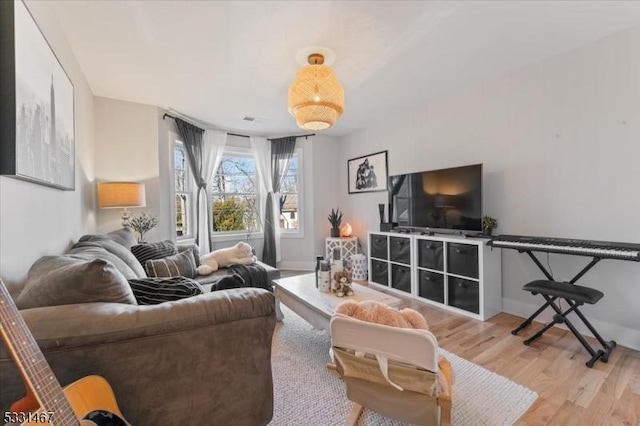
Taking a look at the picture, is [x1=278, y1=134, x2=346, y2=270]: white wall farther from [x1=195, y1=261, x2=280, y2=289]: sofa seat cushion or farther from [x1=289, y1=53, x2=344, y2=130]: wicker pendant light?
[x1=289, y1=53, x2=344, y2=130]: wicker pendant light

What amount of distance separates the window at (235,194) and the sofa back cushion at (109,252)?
243 centimetres

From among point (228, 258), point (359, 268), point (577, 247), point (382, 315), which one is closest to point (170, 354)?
point (382, 315)

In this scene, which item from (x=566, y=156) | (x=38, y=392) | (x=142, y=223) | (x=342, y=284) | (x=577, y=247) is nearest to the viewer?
(x=38, y=392)

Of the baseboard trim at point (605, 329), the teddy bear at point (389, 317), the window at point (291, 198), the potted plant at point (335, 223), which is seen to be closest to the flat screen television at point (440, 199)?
the baseboard trim at point (605, 329)

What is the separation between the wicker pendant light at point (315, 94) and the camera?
2158 millimetres

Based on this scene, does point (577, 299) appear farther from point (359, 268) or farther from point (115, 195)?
point (115, 195)

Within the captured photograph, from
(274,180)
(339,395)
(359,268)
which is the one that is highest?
(274,180)

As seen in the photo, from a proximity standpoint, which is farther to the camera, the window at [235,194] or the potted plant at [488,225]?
the window at [235,194]

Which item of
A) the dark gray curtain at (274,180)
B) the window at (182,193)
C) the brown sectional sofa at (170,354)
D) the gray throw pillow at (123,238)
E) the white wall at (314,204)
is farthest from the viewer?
the white wall at (314,204)

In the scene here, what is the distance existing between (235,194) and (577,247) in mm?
4460

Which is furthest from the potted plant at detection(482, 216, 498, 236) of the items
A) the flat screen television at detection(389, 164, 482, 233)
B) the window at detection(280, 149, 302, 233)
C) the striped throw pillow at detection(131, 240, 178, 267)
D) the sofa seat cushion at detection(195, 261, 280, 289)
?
the striped throw pillow at detection(131, 240, 178, 267)

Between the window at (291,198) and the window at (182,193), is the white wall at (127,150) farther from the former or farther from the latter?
the window at (291,198)

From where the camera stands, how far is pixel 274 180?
487 centimetres

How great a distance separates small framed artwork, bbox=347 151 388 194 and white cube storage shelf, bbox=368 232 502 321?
0.97 m
